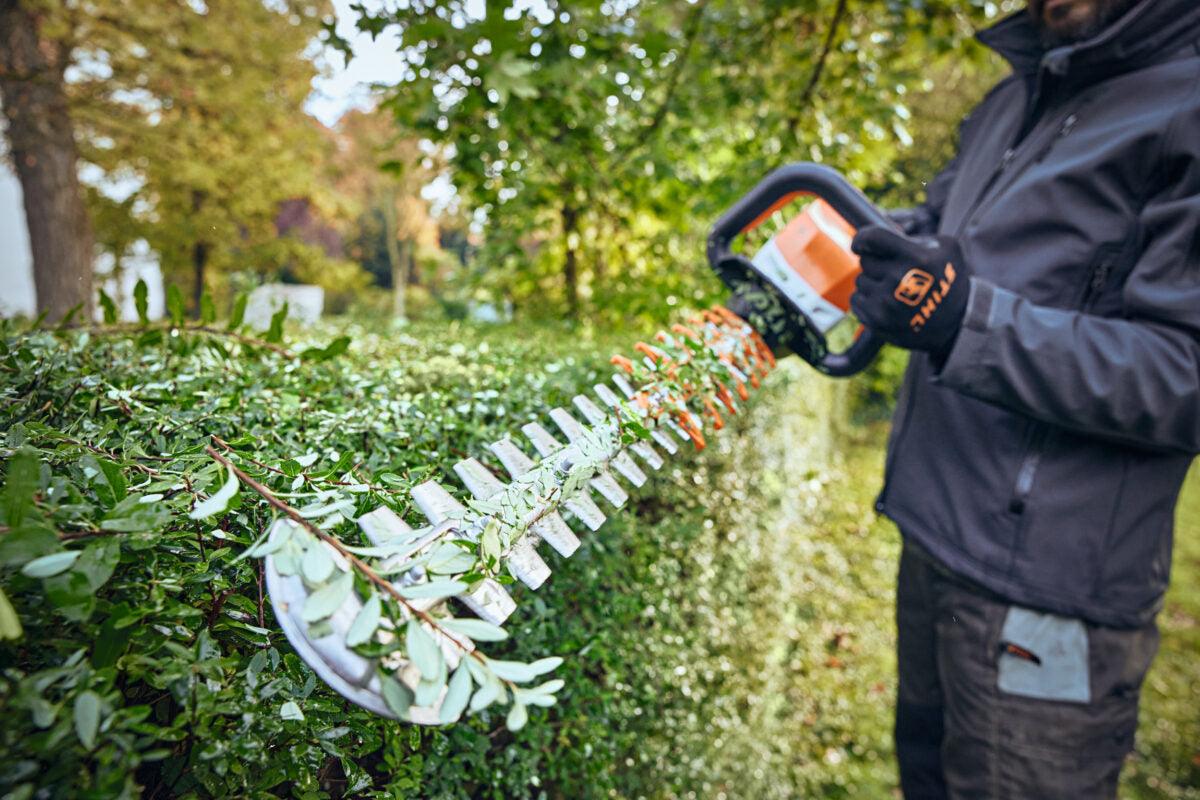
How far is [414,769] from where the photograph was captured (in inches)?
40.2

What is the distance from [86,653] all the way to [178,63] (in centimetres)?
785

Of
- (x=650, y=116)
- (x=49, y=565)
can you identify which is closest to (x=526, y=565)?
(x=49, y=565)

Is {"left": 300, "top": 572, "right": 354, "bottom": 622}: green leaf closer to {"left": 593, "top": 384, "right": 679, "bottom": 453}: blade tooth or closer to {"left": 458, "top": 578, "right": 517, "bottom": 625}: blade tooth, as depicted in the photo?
{"left": 458, "top": 578, "right": 517, "bottom": 625}: blade tooth

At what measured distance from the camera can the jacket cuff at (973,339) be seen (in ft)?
4.76

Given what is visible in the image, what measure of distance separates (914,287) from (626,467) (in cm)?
86

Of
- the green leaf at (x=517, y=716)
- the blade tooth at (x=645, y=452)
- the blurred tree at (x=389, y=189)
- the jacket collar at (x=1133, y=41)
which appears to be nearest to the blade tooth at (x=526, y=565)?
the green leaf at (x=517, y=716)

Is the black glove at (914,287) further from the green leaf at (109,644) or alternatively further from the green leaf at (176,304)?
the green leaf at (176,304)

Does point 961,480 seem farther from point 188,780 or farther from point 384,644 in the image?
point 188,780

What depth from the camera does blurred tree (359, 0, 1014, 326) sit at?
253cm

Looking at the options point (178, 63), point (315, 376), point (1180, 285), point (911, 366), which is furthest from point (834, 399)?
point (178, 63)

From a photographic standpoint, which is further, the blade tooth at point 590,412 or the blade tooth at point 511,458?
the blade tooth at point 590,412

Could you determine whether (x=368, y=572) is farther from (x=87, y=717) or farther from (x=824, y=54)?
(x=824, y=54)

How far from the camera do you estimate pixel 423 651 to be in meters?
0.64

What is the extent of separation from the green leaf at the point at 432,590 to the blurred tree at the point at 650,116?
6.80 ft
